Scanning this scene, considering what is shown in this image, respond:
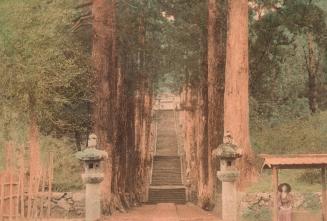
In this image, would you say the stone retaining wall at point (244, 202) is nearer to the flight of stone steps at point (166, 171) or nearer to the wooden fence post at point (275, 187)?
the wooden fence post at point (275, 187)

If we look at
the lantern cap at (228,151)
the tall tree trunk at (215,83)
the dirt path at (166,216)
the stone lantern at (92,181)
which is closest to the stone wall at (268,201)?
the dirt path at (166,216)

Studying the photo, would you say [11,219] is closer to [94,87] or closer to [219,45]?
[94,87]

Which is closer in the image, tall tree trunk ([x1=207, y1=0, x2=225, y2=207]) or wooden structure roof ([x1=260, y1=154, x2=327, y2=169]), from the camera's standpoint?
wooden structure roof ([x1=260, y1=154, x2=327, y2=169])

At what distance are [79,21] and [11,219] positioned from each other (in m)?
13.3

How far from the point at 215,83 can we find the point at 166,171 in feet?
86.9

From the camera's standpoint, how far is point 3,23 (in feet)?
65.5

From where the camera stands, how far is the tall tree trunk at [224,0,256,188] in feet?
70.8

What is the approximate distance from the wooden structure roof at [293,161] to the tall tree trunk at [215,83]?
9679mm

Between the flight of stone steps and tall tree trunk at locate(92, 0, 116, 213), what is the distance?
21.0 metres

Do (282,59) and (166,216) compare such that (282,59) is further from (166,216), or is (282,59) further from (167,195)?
(167,195)

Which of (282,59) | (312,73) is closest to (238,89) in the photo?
(282,59)

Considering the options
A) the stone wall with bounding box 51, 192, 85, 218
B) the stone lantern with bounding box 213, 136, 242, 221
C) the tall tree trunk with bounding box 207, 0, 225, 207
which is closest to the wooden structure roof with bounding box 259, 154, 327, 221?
the stone lantern with bounding box 213, 136, 242, 221

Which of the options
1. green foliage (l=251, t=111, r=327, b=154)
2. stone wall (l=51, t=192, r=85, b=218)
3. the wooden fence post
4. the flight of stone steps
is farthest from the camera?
the flight of stone steps

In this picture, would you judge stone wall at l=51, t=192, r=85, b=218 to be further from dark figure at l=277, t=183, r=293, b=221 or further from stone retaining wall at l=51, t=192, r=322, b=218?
dark figure at l=277, t=183, r=293, b=221
